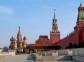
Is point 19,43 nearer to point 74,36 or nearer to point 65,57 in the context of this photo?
Answer: point 74,36

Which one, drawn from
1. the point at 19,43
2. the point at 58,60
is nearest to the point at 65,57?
the point at 58,60

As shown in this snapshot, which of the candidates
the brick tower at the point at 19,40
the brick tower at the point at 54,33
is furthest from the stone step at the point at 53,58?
the brick tower at the point at 54,33

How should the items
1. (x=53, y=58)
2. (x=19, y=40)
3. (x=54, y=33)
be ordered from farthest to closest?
(x=54, y=33) → (x=19, y=40) → (x=53, y=58)

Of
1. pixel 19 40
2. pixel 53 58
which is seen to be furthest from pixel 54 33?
pixel 53 58

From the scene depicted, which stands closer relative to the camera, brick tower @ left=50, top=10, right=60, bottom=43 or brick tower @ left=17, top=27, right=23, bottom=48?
brick tower @ left=17, top=27, right=23, bottom=48

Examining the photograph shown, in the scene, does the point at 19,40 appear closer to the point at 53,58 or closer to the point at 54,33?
the point at 54,33

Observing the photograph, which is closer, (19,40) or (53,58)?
(53,58)

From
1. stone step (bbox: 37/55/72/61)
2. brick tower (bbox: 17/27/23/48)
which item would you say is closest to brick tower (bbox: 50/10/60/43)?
brick tower (bbox: 17/27/23/48)

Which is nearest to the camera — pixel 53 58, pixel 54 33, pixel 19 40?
pixel 53 58

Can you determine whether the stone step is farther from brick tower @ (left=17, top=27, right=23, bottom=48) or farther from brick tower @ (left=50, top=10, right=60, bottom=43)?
brick tower @ (left=50, top=10, right=60, bottom=43)

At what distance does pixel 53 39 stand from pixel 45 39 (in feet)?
8.49

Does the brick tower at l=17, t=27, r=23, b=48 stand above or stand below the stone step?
above

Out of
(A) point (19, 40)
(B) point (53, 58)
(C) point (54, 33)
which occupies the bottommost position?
(B) point (53, 58)

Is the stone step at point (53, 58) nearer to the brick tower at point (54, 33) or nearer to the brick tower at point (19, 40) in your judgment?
the brick tower at point (19, 40)
